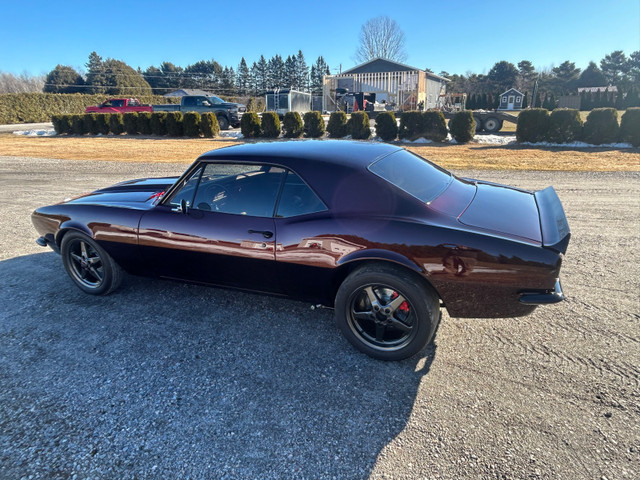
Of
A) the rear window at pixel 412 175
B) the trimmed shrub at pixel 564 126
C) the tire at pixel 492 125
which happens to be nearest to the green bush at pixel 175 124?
the tire at pixel 492 125

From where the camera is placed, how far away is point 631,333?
2.99m

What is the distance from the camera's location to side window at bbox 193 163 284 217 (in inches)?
123

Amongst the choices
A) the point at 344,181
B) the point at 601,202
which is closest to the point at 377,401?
→ the point at 344,181

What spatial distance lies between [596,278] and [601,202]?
3767 millimetres

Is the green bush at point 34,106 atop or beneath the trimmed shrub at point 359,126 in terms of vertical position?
atop

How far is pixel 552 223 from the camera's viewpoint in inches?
109

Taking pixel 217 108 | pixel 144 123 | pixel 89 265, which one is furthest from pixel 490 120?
pixel 89 265

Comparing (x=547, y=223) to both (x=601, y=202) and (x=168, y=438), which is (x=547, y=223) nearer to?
(x=168, y=438)

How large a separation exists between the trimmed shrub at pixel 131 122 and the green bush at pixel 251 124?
686 centimetres

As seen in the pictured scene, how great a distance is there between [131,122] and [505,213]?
22.9m

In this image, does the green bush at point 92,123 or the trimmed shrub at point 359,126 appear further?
the green bush at point 92,123

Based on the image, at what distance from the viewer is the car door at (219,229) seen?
10.1ft

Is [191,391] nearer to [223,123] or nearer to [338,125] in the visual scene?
[338,125]

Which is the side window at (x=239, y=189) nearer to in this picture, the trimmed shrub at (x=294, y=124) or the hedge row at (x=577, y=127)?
the hedge row at (x=577, y=127)
